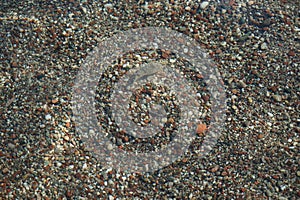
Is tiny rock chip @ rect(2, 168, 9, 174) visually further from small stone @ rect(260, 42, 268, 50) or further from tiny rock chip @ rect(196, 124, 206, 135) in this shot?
small stone @ rect(260, 42, 268, 50)

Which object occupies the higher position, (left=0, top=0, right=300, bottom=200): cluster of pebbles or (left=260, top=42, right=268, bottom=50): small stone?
(left=260, top=42, right=268, bottom=50): small stone

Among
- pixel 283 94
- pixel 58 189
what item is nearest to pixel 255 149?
pixel 283 94

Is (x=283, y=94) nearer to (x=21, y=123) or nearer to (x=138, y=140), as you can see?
(x=138, y=140)

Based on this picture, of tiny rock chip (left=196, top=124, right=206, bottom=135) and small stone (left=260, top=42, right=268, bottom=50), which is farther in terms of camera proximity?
small stone (left=260, top=42, right=268, bottom=50)

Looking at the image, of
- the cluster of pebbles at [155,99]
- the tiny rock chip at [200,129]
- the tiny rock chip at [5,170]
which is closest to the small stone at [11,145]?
the cluster of pebbles at [155,99]

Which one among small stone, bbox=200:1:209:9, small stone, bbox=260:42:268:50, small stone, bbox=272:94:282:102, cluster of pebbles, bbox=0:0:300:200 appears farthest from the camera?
small stone, bbox=200:1:209:9

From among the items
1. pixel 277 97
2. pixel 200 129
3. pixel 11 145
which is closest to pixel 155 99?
pixel 200 129

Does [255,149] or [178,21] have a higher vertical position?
[178,21]

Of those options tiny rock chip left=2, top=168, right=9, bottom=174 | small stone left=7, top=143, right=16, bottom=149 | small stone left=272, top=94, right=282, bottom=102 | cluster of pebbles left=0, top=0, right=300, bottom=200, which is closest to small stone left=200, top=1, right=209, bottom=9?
cluster of pebbles left=0, top=0, right=300, bottom=200
